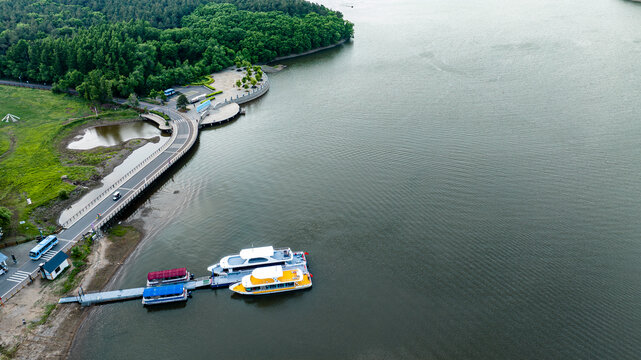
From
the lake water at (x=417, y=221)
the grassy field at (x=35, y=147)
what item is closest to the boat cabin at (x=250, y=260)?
the lake water at (x=417, y=221)

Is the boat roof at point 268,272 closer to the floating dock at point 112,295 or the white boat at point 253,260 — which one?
the white boat at point 253,260

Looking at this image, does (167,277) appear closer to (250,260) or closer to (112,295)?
(112,295)

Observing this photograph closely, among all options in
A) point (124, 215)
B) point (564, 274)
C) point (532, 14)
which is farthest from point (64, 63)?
point (532, 14)

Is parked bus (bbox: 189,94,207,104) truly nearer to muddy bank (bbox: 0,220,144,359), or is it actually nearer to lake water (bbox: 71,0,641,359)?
lake water (bbox: 71,0,641,359)

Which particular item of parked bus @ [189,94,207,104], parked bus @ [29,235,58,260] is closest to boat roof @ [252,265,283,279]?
parked bus @ [29,235,58,260]

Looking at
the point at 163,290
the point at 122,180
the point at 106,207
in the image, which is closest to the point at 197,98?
the point at 122,180

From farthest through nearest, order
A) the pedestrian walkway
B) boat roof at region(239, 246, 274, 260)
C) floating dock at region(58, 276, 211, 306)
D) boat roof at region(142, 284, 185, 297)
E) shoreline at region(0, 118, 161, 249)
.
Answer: shoreline at region(0, 118, 161, 249)
boat roof at region(239, 246, 274, 260)
the pedestrian walkway
floating dock at region(58, 276, 211, 306)
boat roof at region(142, 284, 185, 297)

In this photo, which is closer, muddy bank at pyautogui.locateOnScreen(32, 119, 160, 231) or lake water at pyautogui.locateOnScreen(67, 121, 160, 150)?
muddy bank at pyautogui.locateOnScreen(32, 119, 160, 231)
